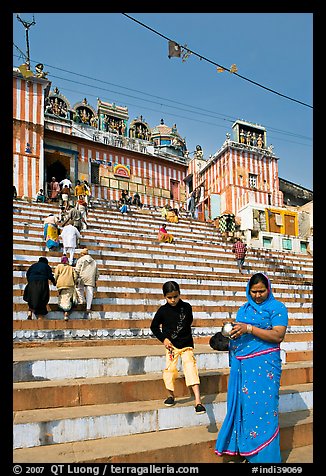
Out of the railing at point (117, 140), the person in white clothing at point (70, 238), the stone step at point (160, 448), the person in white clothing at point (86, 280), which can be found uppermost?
the railing at point (117, 140)

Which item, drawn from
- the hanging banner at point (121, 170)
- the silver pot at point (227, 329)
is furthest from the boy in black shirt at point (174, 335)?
the hanging banner at point (121, 170)

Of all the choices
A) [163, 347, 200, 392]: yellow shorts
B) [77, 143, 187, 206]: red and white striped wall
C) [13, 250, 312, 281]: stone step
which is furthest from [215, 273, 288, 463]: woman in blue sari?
[77, 143, 187, 206]: red and white striped wall

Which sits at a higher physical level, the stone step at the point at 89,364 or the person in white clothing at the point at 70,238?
the person in white clothing at the point at 70,238

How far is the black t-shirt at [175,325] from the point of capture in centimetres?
438

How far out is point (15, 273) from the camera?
27.5 feet

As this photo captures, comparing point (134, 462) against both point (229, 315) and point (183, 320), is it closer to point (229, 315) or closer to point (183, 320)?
point (183, 320)

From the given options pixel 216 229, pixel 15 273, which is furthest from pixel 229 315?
A: pixel 216 229

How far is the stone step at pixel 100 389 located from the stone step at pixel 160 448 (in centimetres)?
48

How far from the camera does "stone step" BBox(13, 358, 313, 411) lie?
4.05 meters

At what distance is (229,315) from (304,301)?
12.4 feet

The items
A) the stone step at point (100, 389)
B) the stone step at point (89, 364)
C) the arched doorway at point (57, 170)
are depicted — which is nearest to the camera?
the stone step at point (100, 389)

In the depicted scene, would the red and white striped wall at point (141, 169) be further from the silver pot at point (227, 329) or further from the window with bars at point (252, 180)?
the silver pot at point (227, 329)

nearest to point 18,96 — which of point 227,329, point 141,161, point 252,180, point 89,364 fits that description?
point 141,161
